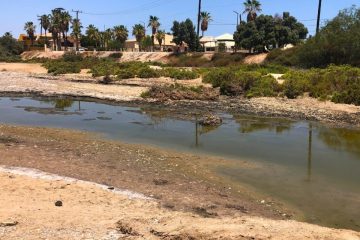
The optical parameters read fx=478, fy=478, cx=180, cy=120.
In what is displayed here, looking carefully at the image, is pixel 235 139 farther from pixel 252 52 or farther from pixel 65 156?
pixel 252 52

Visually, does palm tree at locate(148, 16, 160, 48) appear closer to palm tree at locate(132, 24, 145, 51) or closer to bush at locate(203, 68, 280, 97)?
palm tree at locate(132, 24, 145, 51)

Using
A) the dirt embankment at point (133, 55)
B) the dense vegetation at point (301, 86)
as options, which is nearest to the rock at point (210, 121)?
the dense vegetation at point (301, 86)

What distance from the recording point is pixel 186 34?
3152 inches

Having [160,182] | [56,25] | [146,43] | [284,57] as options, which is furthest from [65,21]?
[160,182]

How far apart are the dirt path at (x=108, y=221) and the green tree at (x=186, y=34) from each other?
70.9 m

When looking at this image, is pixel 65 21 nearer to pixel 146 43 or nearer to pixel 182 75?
pixel 146 43

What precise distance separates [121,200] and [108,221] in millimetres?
1736

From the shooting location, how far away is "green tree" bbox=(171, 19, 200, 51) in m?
79.6

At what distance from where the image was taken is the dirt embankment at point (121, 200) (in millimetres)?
7512

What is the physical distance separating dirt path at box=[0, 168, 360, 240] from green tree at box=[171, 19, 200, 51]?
7093 centimetres

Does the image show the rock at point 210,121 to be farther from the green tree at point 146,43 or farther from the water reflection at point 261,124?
the green tree at point 146,43

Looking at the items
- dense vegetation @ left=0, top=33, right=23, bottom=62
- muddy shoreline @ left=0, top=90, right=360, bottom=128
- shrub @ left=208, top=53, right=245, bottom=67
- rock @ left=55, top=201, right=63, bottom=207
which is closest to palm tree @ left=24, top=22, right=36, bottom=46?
dense vegetation @ left=0, top=33, right=23, bottom=62

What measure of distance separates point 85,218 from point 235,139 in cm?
1239

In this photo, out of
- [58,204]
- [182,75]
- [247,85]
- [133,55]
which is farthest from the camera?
[133,55]
